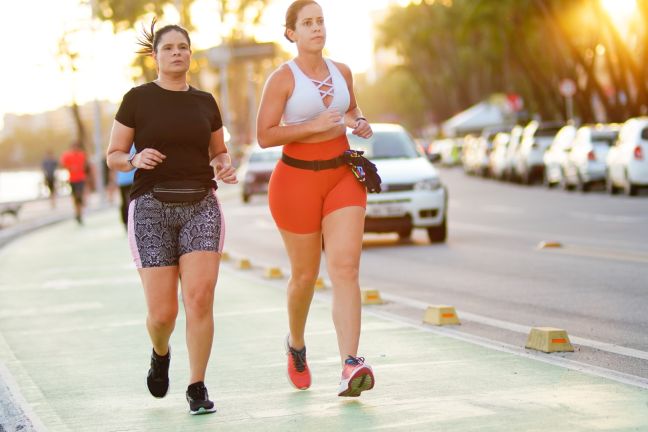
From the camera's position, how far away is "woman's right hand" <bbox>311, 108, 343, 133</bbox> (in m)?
6.95

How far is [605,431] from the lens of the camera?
19.2 feet

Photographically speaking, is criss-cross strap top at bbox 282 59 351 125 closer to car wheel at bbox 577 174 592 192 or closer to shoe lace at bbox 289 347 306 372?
shoe lace at bbox 289 347 306 372

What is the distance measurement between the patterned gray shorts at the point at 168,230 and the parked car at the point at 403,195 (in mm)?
12081

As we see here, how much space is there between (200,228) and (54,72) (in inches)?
1994

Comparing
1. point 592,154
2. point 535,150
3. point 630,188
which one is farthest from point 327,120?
point 535,150

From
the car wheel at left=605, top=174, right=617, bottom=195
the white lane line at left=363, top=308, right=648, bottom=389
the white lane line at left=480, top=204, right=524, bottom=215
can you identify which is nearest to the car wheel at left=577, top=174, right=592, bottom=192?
the car wheel at left=605, top=174, right=617, bottom=195

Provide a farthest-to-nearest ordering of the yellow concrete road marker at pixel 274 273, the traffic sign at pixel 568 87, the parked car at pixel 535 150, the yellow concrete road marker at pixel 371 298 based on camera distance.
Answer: the traffic sign at pixel 568 87 → the parked car at pixel 535 150 → the yellow concrete road marker at pixel 274 273 → the yellow concrete road marker at pixel 371 298

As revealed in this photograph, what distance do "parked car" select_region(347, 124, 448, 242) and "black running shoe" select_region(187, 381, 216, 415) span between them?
12138mm

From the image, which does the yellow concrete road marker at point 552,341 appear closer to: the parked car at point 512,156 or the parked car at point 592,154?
the parked car at point 592,154

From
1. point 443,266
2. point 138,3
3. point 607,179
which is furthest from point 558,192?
point 138,3

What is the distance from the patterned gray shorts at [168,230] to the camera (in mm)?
6773

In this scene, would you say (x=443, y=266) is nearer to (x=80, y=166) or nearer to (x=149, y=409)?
(x=149, y=409)

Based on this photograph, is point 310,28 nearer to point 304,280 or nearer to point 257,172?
point 304,280

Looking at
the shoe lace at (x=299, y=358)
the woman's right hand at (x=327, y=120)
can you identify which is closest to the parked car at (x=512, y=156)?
the shoe lace at (x=299, y=358)
